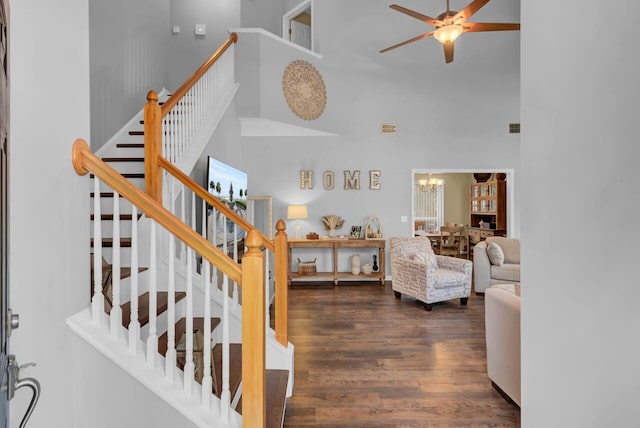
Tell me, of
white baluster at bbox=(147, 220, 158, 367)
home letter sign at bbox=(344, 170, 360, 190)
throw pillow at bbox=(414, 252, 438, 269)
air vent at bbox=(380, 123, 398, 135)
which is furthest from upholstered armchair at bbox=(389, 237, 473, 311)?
white baluster at bbox=(147, 220, 158, 367)

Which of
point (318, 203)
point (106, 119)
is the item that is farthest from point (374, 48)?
point (106, 119)

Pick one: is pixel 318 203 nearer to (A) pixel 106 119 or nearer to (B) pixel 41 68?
(A) pixel 106 119

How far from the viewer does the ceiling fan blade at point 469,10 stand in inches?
132

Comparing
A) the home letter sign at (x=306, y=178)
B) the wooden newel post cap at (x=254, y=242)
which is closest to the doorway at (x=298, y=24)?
the home letter sign at (x=306, y=178)

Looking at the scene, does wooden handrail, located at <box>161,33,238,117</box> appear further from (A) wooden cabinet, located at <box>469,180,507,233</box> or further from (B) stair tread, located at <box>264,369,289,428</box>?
(A) wooden cabinet, located at <box>469,180,507,233</box>

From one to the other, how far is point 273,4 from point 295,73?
200 cm

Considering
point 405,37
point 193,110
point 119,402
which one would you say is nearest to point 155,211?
point 119,402

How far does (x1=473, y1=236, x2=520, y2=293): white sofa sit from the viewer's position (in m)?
5.30

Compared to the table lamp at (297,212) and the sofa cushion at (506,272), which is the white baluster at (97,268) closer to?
the table lamp at (297,212)

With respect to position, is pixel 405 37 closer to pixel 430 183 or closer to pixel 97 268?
pixel 430 183

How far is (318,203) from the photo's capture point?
658 centimetres

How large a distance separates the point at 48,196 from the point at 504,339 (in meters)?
2.76

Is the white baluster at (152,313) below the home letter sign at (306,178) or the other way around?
below

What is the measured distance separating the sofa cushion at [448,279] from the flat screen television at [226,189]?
8.63 feet
